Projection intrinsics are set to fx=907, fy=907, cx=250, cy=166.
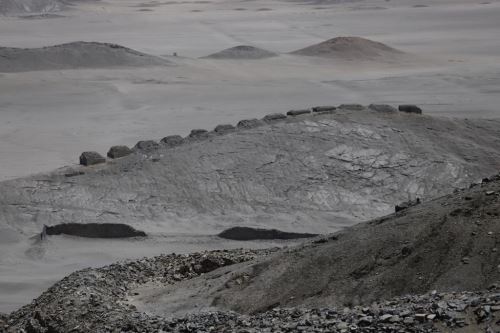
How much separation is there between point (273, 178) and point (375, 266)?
7286mm

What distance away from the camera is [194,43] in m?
49.1

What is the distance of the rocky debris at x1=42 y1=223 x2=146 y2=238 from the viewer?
14086 millimetres

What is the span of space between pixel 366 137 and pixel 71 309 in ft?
28.9

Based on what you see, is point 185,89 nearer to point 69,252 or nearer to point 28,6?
point 69,252

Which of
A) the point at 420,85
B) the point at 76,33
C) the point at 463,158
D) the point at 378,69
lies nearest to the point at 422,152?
the point at 463,158

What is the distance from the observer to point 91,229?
1416 cm

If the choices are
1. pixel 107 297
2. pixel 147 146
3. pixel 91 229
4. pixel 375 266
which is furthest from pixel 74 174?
pixel 375 266

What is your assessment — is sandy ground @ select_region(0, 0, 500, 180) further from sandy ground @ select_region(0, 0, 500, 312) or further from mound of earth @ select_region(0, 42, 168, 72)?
mound of earth @ select_region(0, 42, 168, 72)

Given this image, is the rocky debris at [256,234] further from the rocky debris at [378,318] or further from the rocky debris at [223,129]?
the rocky debris at [378,318]

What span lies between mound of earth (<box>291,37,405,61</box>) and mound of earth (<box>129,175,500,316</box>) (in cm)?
3066

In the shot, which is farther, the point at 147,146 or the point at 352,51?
the point at 352,51

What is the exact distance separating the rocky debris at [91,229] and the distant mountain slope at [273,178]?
0.23 m

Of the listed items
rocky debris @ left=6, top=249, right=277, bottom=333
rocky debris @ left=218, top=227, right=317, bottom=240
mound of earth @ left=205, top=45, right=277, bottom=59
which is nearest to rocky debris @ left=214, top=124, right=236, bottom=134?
rocky debris @ left=218, top=227, right=317, bottom=240

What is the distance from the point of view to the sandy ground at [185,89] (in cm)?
1367
